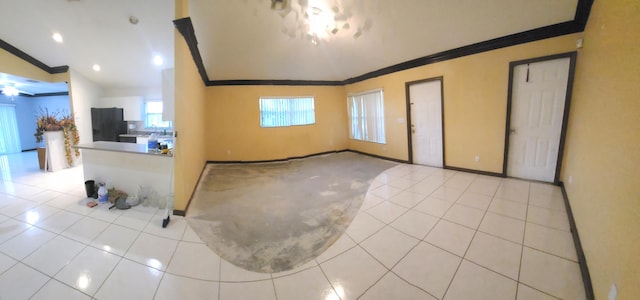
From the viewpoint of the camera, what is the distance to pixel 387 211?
2436mm

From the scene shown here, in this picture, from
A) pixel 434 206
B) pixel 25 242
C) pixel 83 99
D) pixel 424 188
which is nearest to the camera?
pixel 25 242

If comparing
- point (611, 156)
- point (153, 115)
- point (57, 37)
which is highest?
point (57, 37)

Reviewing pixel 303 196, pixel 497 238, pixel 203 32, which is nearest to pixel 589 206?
pixel 497 238

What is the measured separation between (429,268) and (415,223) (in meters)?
0.64

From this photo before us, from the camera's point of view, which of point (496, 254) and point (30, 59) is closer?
point (496, 254)

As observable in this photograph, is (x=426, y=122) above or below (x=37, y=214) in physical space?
above

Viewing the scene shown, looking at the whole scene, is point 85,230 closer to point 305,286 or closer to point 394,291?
point 305,286

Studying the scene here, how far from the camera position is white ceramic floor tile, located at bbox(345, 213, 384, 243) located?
2.00 m

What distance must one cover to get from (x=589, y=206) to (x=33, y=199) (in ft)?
21.1

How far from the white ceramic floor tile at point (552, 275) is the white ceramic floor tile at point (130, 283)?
8.52 ft

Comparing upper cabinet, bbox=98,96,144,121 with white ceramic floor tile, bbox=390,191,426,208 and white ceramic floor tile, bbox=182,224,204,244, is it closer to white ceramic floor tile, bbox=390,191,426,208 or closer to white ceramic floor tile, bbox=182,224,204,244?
white ceramic floor tile, bbox=182,224,204,244

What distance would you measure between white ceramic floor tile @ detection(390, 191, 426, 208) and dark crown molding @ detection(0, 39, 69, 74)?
7.99 meters

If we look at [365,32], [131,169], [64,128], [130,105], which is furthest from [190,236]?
[130,105]

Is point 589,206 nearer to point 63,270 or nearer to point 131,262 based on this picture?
point 131,262
